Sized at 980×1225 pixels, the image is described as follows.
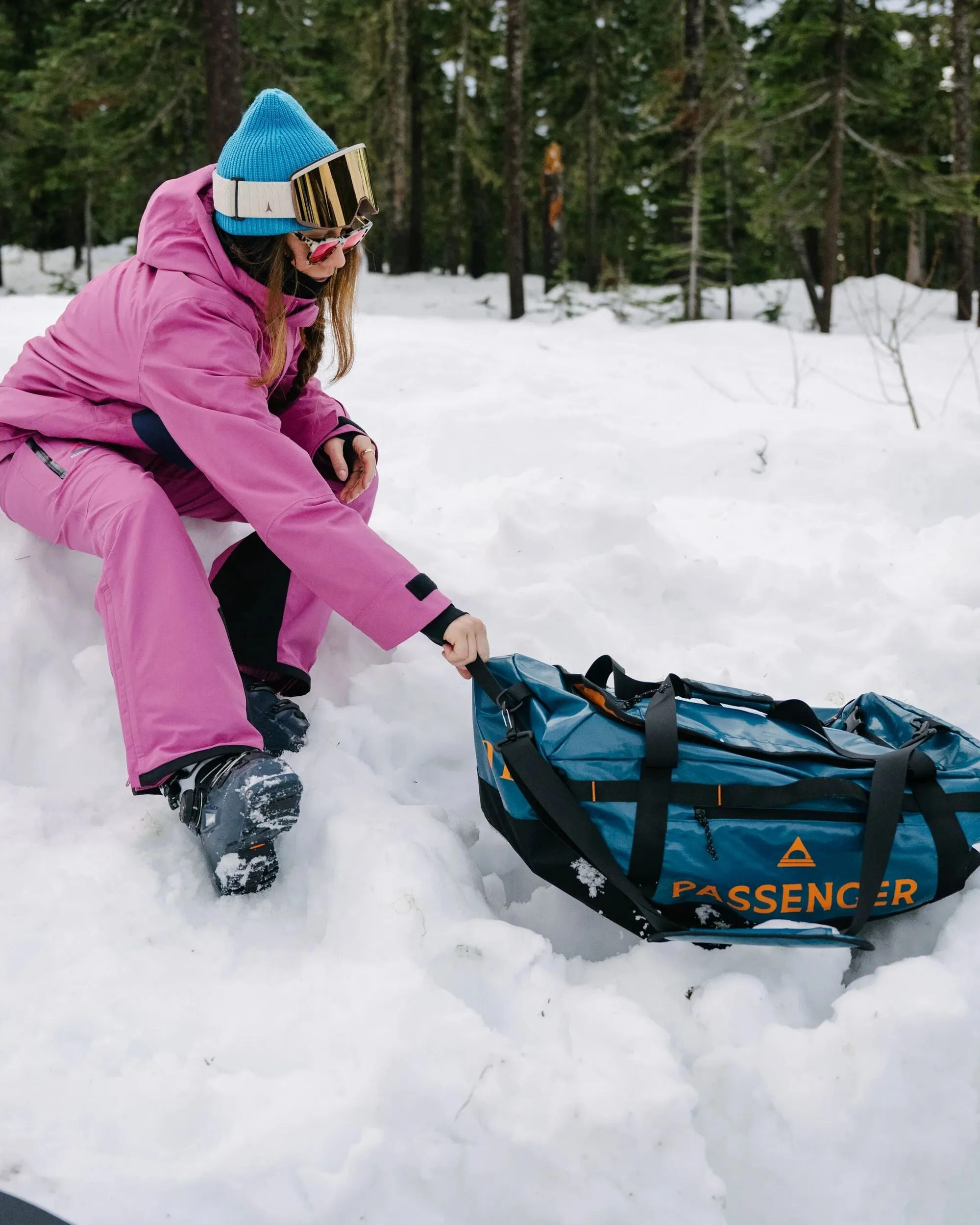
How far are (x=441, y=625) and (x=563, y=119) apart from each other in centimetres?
2020

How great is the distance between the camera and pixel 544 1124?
1518mm

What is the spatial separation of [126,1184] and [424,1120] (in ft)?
1.49

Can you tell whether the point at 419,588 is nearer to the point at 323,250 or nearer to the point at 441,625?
the point at 441,625

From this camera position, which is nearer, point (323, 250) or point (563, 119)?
point (323, 250)

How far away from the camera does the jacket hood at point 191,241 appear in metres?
2.12

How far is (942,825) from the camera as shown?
6.32 feet

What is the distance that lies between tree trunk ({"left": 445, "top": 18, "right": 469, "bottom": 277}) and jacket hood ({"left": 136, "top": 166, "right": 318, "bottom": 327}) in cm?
1807

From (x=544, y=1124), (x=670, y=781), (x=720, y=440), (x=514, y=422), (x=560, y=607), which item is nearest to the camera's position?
(x=544, y=1124)

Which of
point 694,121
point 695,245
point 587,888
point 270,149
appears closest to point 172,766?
point 587,888

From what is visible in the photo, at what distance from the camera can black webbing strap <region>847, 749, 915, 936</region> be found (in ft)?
6.17

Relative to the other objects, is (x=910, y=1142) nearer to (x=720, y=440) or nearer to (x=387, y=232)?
(x=720, y=440)

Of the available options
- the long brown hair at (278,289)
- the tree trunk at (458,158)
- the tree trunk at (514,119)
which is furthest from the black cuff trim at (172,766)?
the tree trunk at (458,158)

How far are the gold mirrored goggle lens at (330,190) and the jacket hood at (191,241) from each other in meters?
0.21

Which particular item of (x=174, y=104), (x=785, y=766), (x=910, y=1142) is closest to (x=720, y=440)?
(x=785, y=766)
